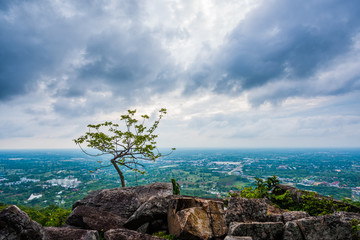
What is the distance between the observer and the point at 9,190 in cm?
8369

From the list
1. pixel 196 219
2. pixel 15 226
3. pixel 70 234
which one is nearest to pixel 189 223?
pixel 196 219

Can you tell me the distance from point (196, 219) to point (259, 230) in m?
2.34

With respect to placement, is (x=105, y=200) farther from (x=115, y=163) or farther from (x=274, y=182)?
(x=274, y=182)

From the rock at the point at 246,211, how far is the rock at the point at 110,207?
17.9 feet

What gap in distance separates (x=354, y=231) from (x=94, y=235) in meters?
9.68

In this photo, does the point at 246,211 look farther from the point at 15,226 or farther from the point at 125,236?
the point at 15,226

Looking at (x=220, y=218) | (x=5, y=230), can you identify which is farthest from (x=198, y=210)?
(x=5, y=230)

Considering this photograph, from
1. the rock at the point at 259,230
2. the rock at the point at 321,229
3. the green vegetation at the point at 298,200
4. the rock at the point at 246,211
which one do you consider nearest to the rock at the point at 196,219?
the rock at the point at 246,211

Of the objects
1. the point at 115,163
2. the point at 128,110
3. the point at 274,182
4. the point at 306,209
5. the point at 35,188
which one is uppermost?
the point at 128,110

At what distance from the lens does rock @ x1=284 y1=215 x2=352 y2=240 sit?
6.11m

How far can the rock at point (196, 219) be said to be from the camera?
21.9 feet

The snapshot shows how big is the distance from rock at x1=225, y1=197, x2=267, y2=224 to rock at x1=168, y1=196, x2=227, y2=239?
1.58ft

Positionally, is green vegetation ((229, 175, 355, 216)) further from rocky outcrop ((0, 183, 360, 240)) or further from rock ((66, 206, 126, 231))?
rock ((66, 206, 126, 231))

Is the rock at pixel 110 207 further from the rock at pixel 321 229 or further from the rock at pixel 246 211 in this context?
the rock at pixel 321 229
